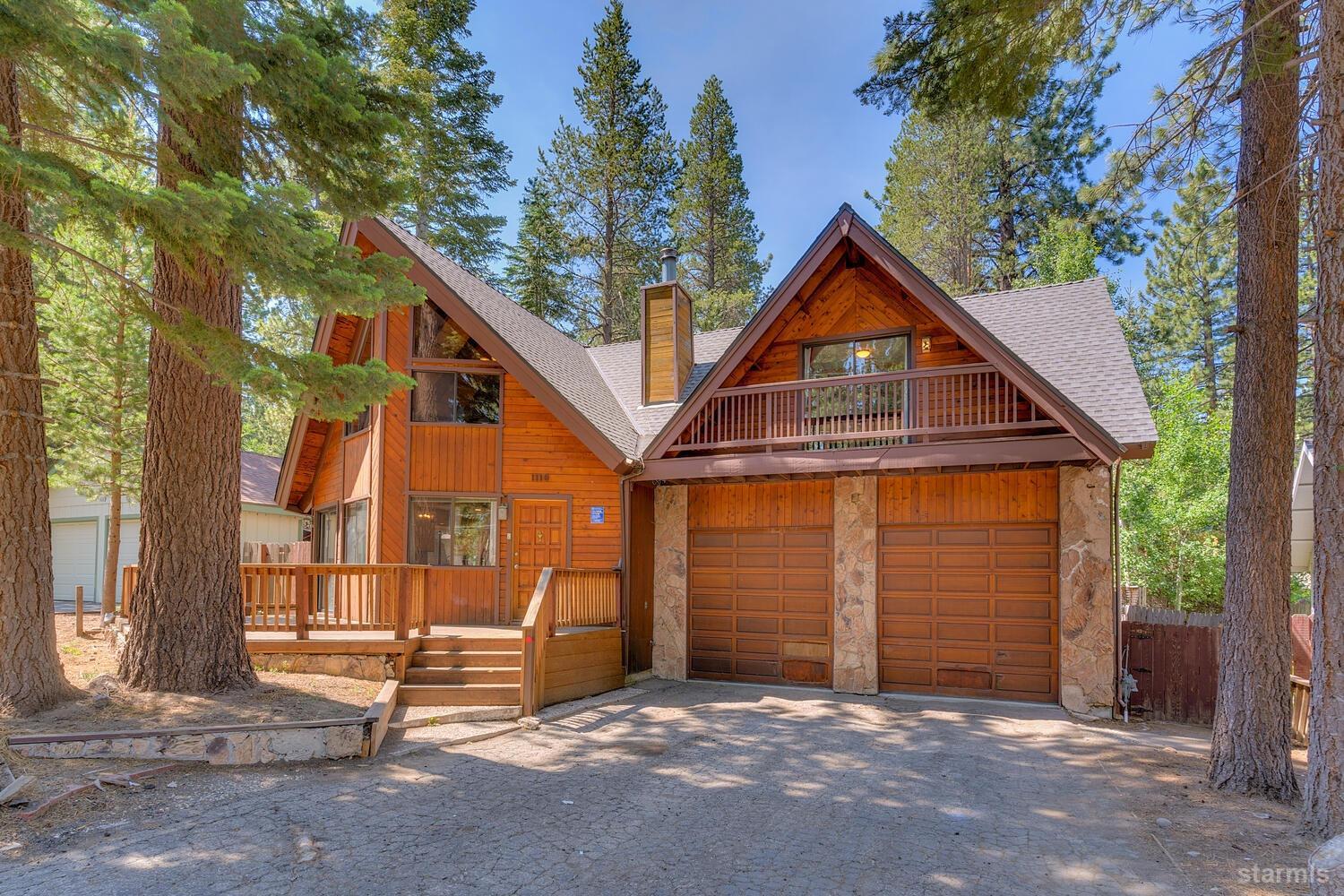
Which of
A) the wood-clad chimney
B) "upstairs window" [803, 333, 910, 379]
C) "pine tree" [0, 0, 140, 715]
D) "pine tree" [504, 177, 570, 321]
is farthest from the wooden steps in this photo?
"pine tree" [504, 177, 570, 321]

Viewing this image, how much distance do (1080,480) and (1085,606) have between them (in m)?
1.49

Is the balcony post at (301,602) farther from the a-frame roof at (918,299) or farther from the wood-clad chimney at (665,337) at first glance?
the wood-clad chimney at (665,337)

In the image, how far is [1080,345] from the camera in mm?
10492

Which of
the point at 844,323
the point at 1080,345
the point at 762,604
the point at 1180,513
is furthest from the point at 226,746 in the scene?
the point at 1180,513

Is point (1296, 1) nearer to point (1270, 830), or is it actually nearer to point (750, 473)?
point (1270, 830)

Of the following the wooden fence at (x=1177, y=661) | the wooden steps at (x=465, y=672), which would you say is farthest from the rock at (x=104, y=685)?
the wooden fence at (x=1177, y=661)

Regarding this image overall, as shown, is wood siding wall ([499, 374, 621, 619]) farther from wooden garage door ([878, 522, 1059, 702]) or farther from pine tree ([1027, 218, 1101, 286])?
pine tree ([1027, 218, 1101, 286])

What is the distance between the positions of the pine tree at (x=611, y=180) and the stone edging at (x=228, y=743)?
1918 cm

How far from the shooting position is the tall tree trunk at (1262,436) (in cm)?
559

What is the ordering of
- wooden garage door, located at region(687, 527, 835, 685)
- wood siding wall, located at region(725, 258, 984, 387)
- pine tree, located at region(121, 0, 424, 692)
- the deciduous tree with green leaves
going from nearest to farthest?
pine tree, located at region(121, 0, 424, 692) → wood siding wall, located at region(725, 258, 984, 387) → wooden garage door, located at region(687, 527, 835, 685) → the deciduous tree with green leaves

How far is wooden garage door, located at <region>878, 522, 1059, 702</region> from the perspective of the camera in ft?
30.1

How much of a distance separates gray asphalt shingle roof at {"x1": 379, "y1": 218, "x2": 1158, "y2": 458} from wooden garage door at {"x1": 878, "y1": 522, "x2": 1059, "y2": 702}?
189 centimetres

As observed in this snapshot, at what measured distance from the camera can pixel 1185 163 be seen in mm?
6684

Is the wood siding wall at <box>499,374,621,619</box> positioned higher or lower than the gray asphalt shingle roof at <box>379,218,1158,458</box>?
lower
